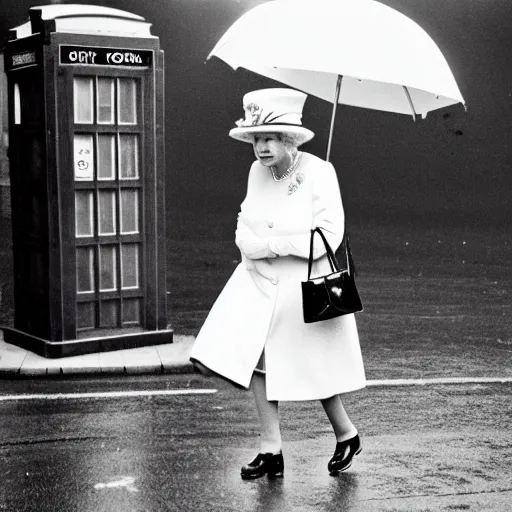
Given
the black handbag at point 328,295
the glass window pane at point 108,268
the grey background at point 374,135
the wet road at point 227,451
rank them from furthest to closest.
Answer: the grey background at point 374,135, the glass window pane at point 108,268, the black handbag at point 328,295, the wet road at point 227,451

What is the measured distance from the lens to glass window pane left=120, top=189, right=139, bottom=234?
856cm

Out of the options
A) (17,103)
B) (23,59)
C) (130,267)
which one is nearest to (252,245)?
(130,267)

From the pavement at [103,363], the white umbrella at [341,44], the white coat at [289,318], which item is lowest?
the pavement at [103,363]

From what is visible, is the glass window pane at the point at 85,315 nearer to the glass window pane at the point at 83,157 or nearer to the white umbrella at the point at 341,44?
the glass window pane at the point at 83,157

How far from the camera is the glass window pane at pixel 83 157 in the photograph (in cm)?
830

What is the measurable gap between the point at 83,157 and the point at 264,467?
131 inches

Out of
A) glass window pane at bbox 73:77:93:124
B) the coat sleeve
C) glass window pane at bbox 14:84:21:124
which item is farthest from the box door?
the coat sleeve

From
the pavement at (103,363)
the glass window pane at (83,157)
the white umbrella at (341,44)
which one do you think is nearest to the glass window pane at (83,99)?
the glass window pane at (83,157)

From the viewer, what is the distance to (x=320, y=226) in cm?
563

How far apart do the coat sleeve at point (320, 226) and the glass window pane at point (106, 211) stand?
3.03m

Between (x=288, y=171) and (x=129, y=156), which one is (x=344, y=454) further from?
(x=129, y=156)

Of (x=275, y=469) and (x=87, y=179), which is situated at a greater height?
(x=87, y=179)

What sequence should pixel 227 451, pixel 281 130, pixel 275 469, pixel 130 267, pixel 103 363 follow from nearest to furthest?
pixel 281 130
pixel 275 469
pixel 227 451
pixel 103 363
pixel 130 267

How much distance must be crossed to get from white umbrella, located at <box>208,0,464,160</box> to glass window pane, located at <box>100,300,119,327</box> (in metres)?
3.04
